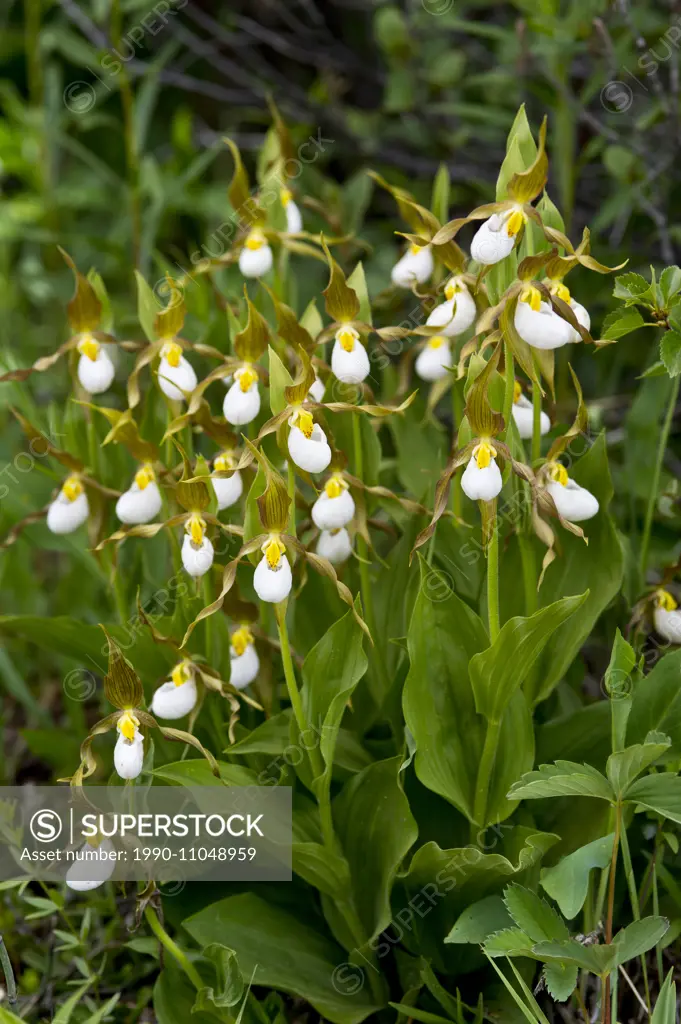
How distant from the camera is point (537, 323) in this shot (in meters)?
1.20

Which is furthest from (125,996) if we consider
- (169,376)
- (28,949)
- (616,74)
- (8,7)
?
(8,7)

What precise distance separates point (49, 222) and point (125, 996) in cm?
242

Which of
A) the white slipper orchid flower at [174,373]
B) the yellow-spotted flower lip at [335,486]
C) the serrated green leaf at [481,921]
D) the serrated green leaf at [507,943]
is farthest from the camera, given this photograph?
the white slipper orchid flower at [174,373]

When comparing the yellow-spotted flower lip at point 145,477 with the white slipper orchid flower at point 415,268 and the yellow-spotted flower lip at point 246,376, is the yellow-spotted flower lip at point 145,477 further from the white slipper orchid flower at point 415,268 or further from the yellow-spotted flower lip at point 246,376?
the white slipper orchid flower at point 415,268

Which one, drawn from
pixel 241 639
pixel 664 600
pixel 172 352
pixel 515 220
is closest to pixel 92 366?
pixel 172 352

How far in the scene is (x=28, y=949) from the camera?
5.48ft

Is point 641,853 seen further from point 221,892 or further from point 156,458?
point 156,458

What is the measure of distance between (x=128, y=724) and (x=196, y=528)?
290mm

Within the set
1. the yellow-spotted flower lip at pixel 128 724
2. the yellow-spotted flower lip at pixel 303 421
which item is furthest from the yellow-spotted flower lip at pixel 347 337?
the yellow-spotted flower lip at pixel 128 724

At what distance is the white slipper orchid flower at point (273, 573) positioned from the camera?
1.19m

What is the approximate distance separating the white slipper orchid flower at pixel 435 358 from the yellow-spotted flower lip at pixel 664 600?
50 cm

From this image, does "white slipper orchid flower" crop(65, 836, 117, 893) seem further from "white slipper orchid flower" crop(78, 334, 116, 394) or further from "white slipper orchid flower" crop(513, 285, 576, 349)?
"white slipper orchid flower" crop(513, 285, 576, 349)

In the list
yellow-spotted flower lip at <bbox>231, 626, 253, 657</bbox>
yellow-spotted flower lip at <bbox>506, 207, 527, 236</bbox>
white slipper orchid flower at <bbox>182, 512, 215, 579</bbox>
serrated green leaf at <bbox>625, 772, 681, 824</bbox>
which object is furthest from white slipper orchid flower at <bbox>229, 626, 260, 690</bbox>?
yellow-spotted flower lip at <bbox>506, 207, 527, 236</bbox>

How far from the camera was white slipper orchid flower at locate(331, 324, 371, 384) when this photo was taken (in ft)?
4.57
